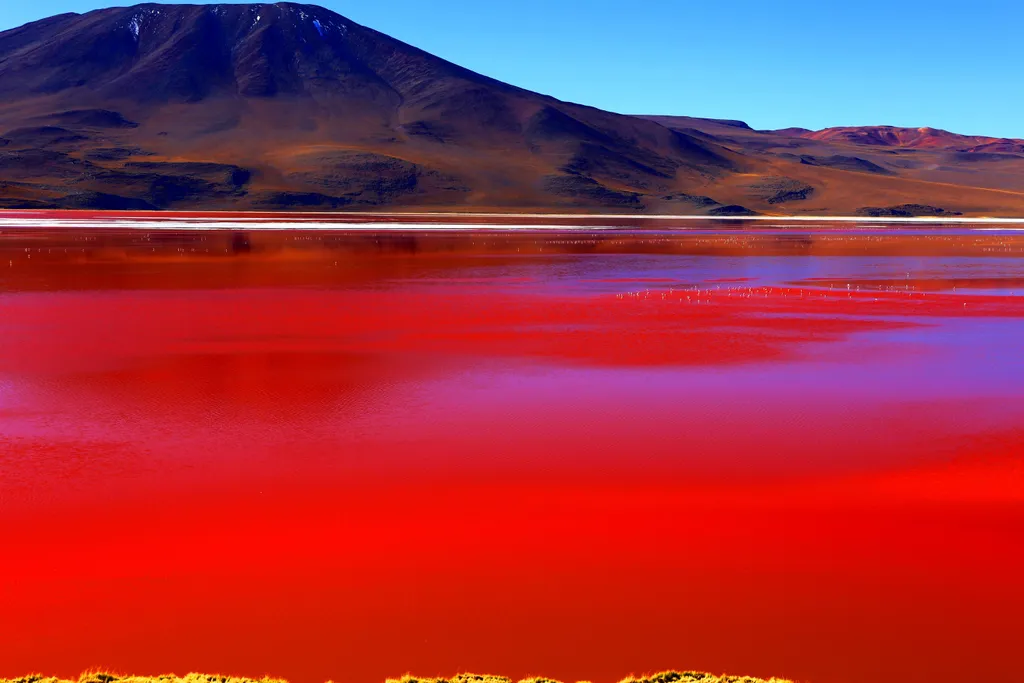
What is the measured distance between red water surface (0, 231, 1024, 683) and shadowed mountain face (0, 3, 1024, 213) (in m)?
82.2

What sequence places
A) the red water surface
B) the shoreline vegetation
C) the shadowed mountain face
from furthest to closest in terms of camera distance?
the shadowed mountain face → the red water surface → the shoreline vegetation

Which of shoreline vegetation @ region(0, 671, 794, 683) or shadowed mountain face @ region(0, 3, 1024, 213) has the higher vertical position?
shadowed mountain face @ region(0, 3, 1024, 213)

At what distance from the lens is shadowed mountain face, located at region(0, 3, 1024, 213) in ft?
363

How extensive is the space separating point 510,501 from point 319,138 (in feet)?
451

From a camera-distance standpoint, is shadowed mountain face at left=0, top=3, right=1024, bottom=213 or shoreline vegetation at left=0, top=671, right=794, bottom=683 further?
shadowed mountain face at left=0, top=3, right=1024, bottom=213

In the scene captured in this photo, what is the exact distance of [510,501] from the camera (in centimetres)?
702

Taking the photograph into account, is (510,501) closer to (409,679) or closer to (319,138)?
(409,679)

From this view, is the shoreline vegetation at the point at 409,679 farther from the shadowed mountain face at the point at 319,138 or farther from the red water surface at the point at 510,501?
the shadowed mountain face at the point at 319,138

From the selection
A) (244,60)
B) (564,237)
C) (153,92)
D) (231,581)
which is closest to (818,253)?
(564,237)

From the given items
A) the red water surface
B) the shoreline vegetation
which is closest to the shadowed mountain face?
the red water surface

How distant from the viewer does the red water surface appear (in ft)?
16.1

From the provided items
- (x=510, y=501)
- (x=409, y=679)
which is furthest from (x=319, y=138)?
(x=409, y=679)

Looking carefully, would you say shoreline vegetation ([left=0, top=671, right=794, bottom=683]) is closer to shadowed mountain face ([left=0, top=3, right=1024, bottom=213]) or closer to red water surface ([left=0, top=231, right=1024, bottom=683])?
red water surface ([left=0, top=231, right=1024, bottom=683])

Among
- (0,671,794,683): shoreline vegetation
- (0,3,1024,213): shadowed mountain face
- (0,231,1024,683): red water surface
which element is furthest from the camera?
(0,3,1024,213): shadowed mountain face
